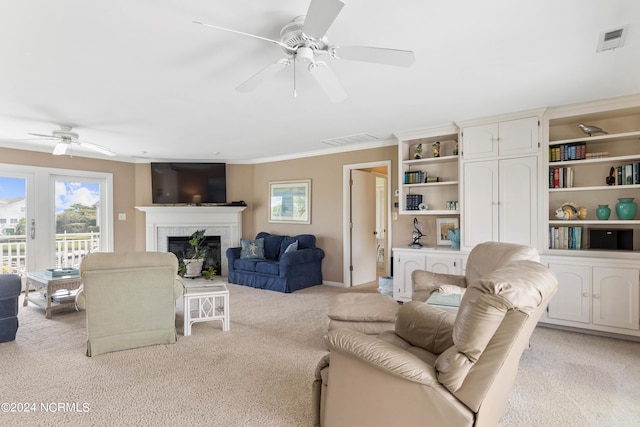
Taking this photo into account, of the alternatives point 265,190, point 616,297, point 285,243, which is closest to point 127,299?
point 285,243

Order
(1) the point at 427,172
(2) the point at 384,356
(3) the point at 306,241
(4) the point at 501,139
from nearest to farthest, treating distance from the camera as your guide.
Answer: (2) the point at 384,356 < (4) the point at 501,139 < (1) the point at 427,172 < (3) the point at 306,241

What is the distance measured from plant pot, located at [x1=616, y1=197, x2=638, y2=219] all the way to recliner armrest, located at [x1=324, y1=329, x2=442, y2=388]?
10.7 feet

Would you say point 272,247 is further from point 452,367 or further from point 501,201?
point 452,367

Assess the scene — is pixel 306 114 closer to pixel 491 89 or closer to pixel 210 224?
pixel 491 89

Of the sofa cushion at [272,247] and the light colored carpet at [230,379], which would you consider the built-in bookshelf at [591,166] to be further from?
the sofa cushion at [272,247]

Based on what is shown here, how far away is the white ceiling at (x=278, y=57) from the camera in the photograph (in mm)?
1873

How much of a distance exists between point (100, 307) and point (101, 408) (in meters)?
0.99

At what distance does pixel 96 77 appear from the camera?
274 centimetres

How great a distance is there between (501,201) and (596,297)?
50.2 inches

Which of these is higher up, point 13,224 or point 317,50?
point 317,50

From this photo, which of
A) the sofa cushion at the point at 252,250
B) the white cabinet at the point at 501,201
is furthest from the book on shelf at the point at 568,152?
the sofa cushion at the point at 252,250

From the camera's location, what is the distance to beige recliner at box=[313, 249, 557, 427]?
4.09 ft

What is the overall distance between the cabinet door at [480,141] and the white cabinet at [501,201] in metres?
0.10

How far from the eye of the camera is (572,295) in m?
3.38
